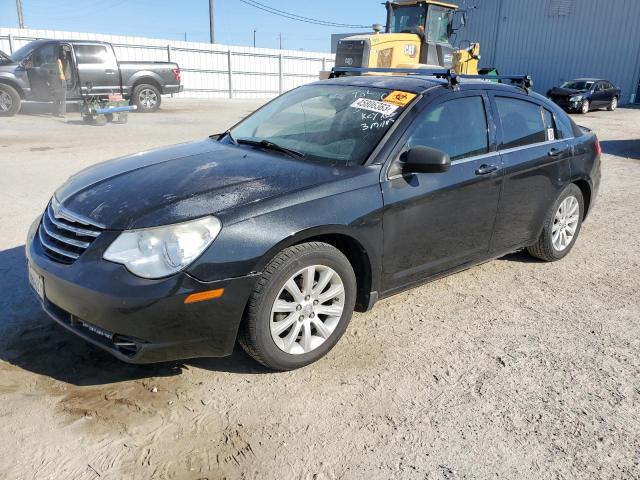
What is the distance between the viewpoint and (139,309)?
102 inches

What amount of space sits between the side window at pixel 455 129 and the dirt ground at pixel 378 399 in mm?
1152

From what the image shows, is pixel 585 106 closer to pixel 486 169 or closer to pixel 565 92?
pixel 565 92

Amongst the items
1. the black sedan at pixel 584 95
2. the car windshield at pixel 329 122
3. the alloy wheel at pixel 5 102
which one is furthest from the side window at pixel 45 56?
the black sedan at pixel 584 95

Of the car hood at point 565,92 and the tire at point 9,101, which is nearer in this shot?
the tire at point 9,101

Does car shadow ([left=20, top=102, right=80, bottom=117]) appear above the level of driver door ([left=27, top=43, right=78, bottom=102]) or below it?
below

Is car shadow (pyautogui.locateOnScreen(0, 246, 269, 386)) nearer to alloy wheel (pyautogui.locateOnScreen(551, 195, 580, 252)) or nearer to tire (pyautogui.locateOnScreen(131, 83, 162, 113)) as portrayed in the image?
alloy wheel (pyautogui.locateOnScreen(551, 195, 580, 252))

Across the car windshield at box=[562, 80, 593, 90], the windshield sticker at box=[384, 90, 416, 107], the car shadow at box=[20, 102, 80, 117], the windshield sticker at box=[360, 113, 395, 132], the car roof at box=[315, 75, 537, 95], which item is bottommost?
the car shadow at box=[20, 102, 80, 117]

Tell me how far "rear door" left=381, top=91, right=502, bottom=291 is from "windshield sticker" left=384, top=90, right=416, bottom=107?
0.45 feet

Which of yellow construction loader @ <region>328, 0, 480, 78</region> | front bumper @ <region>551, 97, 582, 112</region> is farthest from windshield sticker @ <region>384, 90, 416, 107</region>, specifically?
front bumper @ <region>551, 97, 582, 112</region>

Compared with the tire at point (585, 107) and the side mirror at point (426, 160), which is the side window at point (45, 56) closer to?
the side mirror at point (426, 160)

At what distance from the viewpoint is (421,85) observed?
3867 mm

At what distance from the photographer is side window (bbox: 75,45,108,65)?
1559cm

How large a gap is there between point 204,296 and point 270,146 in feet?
4.82

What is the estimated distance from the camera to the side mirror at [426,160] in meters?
3.31
